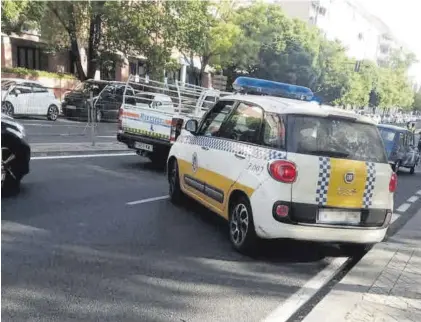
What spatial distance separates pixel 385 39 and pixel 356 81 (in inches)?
2751

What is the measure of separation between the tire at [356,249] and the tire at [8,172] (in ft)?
14.8

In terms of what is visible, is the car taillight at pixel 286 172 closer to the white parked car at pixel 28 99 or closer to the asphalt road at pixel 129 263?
the asphalt road at pixel 129 263

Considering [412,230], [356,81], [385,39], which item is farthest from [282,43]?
[385,39]

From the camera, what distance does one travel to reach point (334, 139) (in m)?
4.98

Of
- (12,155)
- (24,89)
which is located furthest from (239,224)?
(24,89)

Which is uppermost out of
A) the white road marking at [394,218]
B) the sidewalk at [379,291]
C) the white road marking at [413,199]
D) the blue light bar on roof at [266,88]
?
the blue light bar on roof at [266,88]

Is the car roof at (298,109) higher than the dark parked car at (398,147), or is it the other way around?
the car roof at (298,109)

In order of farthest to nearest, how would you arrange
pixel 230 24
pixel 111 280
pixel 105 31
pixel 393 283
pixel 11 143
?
pixel 230 24, pixel 105 31, pixel 11 143, pixel 393 283, pixel 111 280

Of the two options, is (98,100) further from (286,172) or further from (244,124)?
(286,172)

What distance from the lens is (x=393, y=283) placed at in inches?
180

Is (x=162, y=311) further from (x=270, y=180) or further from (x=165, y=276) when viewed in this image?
(x=270, y=180)

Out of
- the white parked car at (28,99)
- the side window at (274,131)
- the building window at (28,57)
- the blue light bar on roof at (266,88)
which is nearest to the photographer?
the side window at (274,131)

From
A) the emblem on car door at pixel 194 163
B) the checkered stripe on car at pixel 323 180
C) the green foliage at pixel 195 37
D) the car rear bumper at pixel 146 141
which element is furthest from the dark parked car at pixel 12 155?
the green foliage at pixel 195 37

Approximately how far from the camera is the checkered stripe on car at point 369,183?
4.97 m
